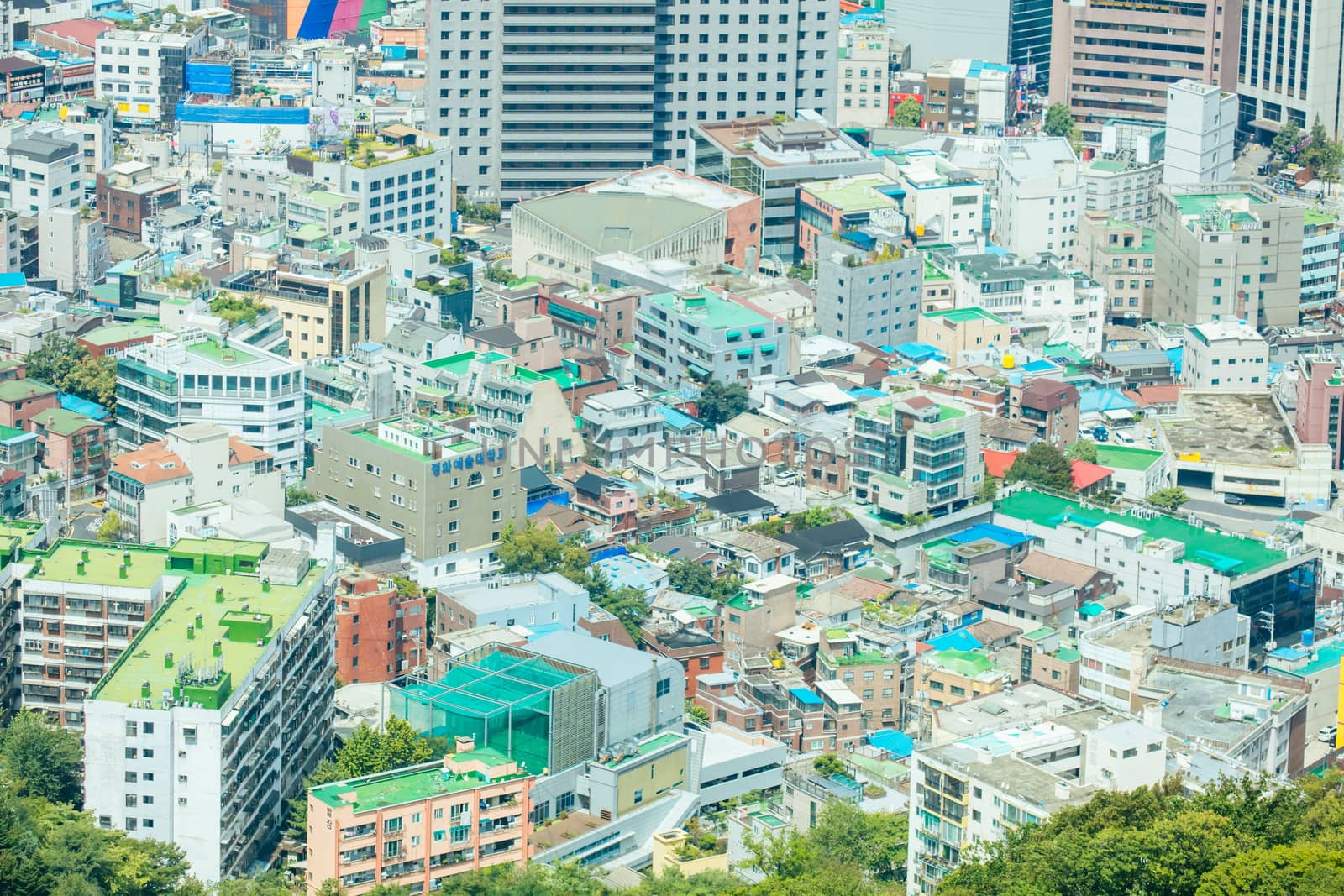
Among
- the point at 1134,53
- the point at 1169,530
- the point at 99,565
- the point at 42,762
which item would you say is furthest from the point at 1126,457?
the point at 1134,53

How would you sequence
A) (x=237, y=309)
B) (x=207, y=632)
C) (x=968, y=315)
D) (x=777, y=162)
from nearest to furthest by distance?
(x=207, y=632)
(x=237, y=309)
(x=968, y=315)
(x=777, y=162)

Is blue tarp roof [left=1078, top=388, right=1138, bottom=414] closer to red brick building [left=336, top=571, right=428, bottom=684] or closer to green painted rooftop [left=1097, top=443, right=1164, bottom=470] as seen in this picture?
green painted rooftop [left=1097, top=443, right=1164, bottom=470]

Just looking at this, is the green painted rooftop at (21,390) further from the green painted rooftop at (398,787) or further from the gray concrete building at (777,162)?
the gray concrete building at (777,162)

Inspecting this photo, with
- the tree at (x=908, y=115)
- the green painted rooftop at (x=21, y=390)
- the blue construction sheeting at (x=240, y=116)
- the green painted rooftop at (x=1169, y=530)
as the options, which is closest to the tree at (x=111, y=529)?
the green painted rooftop at (x=21, y=390)

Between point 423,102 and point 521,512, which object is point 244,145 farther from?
point 521,512

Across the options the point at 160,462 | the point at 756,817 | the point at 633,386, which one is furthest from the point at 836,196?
the point at 756,817

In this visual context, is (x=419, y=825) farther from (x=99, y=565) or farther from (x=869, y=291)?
(x=869, y=291)
